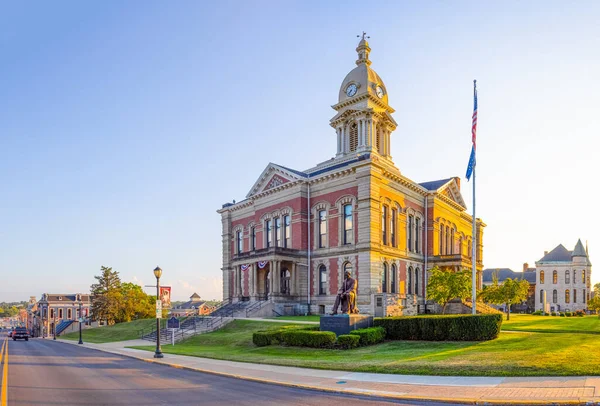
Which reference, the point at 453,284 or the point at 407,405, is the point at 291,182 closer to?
the point at 453,284

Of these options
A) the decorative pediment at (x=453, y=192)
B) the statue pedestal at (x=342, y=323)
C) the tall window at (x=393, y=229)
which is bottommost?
the statue pedestal at (x=342, y=323)

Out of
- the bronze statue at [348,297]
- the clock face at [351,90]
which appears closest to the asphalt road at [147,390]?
the bronze statue at [348,297]

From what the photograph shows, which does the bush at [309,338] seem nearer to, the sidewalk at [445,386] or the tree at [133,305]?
the sidewalk at [445,386]

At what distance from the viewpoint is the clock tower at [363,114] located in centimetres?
5350

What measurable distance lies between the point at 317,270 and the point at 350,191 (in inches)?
337

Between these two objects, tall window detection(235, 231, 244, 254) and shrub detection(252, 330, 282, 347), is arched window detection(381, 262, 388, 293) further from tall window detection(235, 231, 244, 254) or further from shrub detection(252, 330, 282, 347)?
shrub detection(252, 330, 282, 347)

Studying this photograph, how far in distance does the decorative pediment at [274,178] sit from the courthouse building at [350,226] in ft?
0.36

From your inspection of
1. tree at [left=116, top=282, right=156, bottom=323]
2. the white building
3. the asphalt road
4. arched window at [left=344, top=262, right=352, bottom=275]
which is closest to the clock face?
arched window at [left=344, top=262, right=352, bottom=275]

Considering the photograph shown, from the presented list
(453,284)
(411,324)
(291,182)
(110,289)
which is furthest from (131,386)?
(110,289)

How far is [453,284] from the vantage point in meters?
36.3

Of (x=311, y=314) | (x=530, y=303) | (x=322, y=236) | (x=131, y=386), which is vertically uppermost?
(x=322, y=236)

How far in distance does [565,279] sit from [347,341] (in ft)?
273

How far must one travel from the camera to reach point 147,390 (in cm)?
1397

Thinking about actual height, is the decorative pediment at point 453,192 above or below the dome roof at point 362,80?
below
